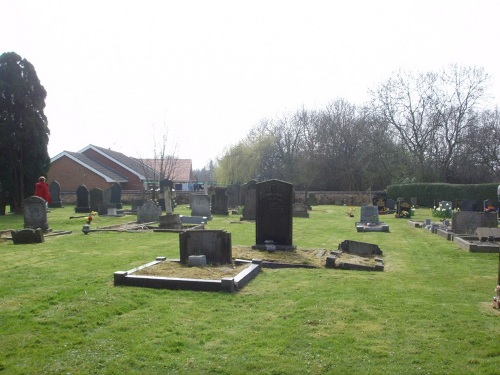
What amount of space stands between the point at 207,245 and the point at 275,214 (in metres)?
3.34

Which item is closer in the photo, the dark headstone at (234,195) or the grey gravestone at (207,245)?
the grey gravestone at (207,245)

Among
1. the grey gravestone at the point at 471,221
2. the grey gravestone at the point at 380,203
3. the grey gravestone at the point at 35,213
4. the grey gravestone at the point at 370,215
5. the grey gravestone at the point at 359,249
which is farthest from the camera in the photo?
the grey gravestone at the point at 380,203

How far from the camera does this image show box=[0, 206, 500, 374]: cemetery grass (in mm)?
4668

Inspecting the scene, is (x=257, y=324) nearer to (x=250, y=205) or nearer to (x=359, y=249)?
(x=359, y=249)

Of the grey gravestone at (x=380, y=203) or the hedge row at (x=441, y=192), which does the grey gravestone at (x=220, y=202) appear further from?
the hedge row at (x=441, y=192)

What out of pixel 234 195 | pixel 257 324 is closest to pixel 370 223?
pixel 234 195

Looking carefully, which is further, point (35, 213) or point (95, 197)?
point (95, 197)

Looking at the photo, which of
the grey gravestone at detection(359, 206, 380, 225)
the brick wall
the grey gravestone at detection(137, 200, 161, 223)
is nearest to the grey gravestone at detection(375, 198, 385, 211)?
the grey gravestone at detection(359, 206, 380, 225)

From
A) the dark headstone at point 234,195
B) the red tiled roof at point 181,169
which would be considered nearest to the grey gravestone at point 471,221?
the dark headstone at point 234,195

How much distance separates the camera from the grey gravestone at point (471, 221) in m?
16.8

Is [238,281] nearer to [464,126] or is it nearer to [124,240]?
[124,240]

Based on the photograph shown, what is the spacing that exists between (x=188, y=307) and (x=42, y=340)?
210cm

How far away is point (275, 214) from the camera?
12695mm

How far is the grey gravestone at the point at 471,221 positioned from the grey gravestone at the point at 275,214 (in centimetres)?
822
